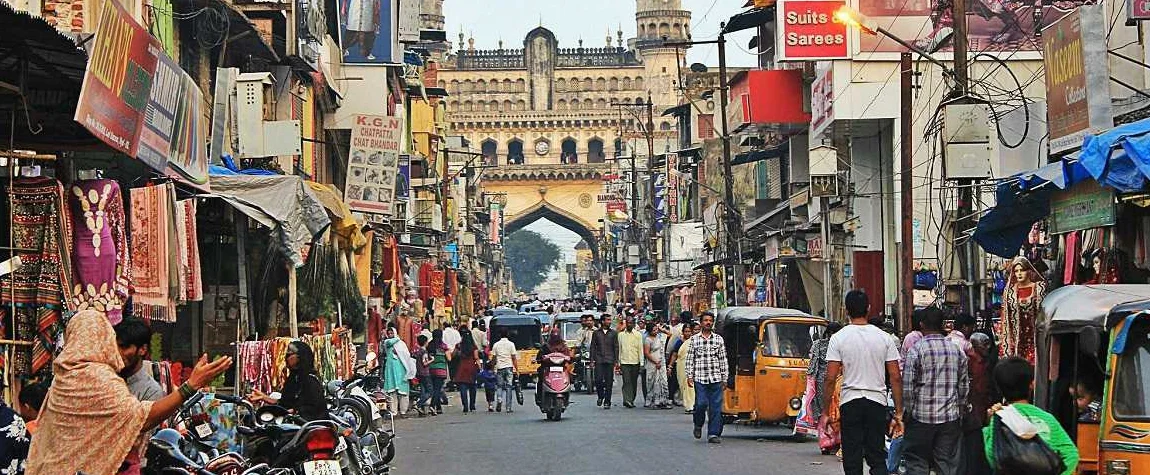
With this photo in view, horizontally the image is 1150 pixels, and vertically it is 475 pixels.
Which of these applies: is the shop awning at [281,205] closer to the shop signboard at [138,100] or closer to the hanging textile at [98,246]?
the shop signboard at [138,100]

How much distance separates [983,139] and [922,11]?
419 inches

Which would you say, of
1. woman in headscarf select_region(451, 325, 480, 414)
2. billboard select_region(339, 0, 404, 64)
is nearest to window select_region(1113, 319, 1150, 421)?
woman in headscarf select_region(451, 325, 480, 414)

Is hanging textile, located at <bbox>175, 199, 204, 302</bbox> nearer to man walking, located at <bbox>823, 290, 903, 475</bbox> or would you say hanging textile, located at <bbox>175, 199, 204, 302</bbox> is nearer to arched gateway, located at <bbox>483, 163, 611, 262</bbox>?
man walking, located at <bbox>823, 290, 903, 475</bbox>

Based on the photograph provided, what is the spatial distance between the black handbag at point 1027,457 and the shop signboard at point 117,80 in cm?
487

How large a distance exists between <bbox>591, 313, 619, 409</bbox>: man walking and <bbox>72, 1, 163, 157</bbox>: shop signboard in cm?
1559

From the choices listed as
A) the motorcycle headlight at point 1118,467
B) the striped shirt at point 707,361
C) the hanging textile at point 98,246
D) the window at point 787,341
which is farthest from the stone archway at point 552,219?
the motorcycle headlight at point 1118,467

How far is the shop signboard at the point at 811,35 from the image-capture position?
2684 cm

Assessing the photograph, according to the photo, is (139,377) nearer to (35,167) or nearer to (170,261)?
(35,167)

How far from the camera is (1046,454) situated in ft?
22.2

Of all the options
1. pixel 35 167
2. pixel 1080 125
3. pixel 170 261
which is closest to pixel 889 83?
pixel 1080 125

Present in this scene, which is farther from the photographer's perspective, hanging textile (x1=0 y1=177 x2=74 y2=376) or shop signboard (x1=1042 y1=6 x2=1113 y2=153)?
shop signboard (x1=1042 y1=6 x2=1113 y2=153)

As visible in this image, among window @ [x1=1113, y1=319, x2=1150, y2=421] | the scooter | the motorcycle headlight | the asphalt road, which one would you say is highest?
window @ [x1=1113, y1=319, x2=1150, y2=421]

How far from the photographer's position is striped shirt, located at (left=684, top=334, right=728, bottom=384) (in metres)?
16.4

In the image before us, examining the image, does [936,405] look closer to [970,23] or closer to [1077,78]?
[1077,78]
